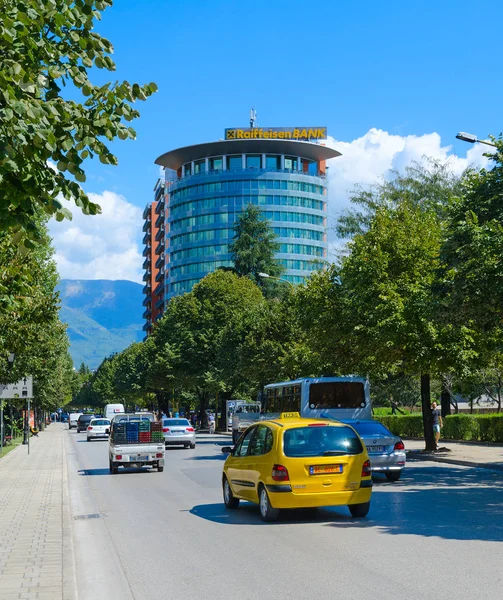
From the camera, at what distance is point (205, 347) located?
71.9m

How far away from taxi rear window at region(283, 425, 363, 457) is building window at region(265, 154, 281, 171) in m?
128

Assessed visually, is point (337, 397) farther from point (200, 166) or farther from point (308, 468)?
point (200, 166)

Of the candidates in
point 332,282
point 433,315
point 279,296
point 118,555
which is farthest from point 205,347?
point 118,555

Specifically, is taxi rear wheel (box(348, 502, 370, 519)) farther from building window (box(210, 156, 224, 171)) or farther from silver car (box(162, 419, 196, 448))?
building window (box(210, 156, 224, 171))

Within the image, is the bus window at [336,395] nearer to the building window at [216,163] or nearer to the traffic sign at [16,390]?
the traffic sign at [16,390]

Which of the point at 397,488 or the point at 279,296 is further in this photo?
the point at 279,296

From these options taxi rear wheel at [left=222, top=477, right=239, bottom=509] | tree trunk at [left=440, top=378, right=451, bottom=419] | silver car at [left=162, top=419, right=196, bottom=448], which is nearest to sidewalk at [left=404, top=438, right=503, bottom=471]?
silver car at [left=162, top=419, right=196, bottom=448]

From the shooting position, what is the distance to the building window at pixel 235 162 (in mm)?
139875

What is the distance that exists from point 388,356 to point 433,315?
33.8 ft

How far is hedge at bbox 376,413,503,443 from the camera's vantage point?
35.3 metres

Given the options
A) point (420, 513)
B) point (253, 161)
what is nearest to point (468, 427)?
point (420, 513)

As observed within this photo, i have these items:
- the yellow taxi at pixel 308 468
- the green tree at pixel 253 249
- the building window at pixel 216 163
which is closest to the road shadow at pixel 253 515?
the yellow taxi at pixel 308 468

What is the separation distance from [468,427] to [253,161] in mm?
106279

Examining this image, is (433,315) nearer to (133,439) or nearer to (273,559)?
(133,439)
